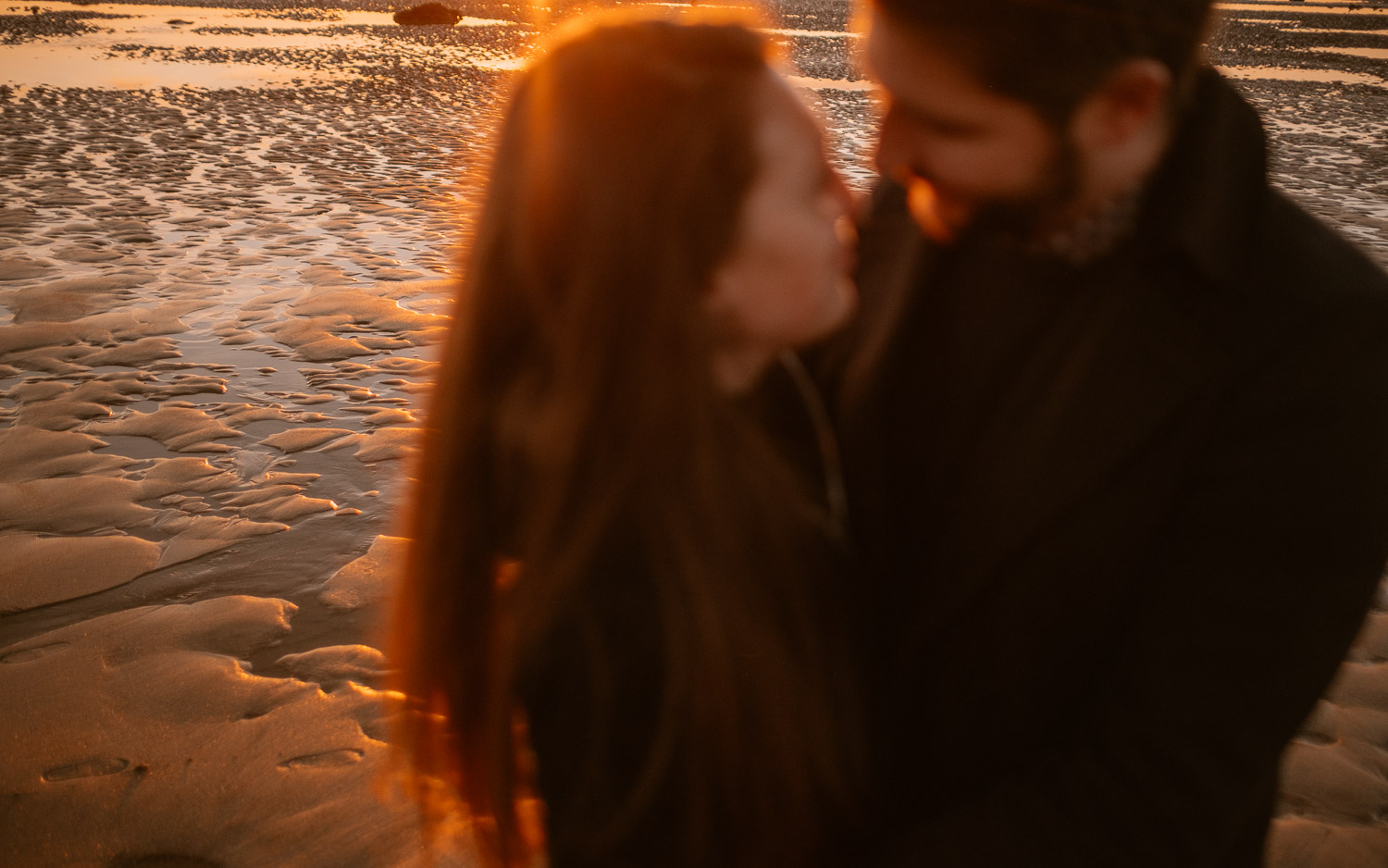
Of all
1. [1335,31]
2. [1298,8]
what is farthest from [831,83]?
[1298,8]

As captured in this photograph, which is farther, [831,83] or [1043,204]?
[831,83]

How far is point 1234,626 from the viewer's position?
4.17ft

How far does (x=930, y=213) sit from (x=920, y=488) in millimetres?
504

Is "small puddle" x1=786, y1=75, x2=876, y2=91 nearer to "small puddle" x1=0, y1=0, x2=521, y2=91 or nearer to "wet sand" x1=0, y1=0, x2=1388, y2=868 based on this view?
"wet sand" x1=0, y1=0, x2=1388, y2=868

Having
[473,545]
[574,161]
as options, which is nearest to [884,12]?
[574,161]

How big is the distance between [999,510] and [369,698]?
262cm

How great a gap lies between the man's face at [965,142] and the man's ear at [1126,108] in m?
0.04

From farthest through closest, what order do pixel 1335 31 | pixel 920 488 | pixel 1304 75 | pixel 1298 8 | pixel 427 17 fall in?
pixel 1298 8 < pixel 1335 31 < pixel 427 17 < pixel 1304 75 < pixel 920 488

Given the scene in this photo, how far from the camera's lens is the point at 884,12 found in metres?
1.53

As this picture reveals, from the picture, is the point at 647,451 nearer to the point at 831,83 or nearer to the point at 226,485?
the point at 226,485

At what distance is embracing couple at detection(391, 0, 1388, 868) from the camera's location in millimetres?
1232

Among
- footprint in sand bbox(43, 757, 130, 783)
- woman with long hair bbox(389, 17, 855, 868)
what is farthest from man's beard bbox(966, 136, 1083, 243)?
footprint in sand bbox(43, 757, 130, 783)

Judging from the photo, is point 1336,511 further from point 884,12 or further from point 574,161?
point 574,161

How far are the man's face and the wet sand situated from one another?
188 cm
